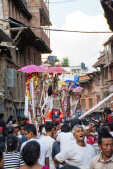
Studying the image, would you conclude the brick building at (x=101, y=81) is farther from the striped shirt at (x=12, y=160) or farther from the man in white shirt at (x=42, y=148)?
the striped shirt at (x=12, y=160)

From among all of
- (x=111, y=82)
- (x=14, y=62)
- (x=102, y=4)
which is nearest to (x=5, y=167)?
(x=102, y=4)

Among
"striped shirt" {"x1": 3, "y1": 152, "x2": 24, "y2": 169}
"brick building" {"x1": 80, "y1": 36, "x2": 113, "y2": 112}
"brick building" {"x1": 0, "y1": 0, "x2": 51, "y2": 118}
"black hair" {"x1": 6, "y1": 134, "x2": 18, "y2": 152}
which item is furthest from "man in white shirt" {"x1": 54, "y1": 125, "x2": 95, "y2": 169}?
"brick building" {"x1": 80, "y1": 36, "x2": 113, "y2": 112}

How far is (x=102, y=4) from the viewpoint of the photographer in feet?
40.4

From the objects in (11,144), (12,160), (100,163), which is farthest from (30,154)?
(11,144)

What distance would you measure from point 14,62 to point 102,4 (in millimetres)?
15107

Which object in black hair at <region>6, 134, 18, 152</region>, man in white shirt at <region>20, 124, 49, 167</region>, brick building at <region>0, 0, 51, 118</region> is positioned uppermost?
brick building at <region>0, 0, 51, 118</region>

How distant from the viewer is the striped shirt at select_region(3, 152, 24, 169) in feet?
19.3

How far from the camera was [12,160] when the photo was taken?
594 centimetres

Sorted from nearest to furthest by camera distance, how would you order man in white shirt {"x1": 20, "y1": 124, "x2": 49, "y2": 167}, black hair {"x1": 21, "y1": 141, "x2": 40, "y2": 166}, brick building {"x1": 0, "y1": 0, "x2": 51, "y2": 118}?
black hair {"x1": 21, "y1": 141, "x2": 40, "y2": 166} → man in white shirt {"x1": 20, "y1": 124, "x2": 49, "y2": 167} → brick building {"x1": 0, "y1": 0, "x2": 51, "y2": 118}

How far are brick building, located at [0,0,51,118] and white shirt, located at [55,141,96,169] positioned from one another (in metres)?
13.1

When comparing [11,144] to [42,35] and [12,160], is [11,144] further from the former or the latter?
[42,35]

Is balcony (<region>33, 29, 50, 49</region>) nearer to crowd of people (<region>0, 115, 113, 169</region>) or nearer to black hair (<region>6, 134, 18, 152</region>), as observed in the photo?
crowd of people (<region>0, 115, 113, 169</region>)

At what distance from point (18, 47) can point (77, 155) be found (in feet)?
75.7

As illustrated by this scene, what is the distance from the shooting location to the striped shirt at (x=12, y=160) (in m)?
5.88
